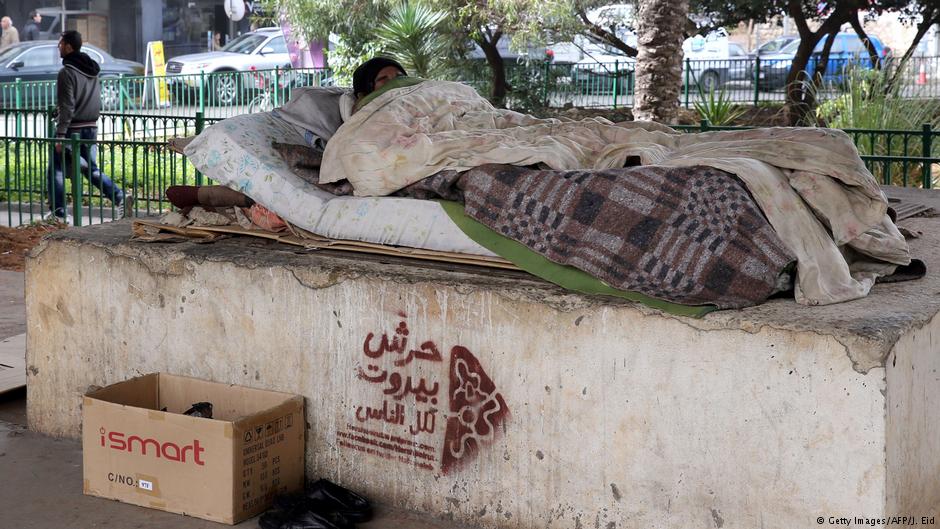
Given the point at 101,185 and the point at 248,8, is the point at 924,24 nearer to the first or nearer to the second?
the point at 101,185

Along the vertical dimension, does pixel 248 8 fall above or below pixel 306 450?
above

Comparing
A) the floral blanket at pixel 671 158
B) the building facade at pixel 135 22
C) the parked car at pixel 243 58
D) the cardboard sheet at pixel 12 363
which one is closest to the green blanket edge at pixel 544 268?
the floral blanket at pixel 671 158

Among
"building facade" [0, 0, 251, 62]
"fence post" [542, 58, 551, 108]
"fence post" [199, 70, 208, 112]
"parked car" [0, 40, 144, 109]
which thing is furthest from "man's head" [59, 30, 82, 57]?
"building facade" [0, 0, 251, 62]

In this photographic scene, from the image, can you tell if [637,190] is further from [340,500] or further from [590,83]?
[590,83]

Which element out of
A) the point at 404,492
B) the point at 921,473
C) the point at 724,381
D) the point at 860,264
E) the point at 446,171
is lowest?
the point at 404,492

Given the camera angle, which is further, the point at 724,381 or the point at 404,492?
the point at 404,492

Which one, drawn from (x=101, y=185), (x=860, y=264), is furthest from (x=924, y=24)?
(x=860, y=264)

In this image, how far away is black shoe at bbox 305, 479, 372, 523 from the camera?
144 inches

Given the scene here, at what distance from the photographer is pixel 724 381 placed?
3170mm

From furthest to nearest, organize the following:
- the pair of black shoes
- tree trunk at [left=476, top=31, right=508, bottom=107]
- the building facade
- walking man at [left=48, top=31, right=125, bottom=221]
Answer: the building facade
tree trunk at [left=476, top=31, right=508, bottom=107]
walking man at [left=48, top=31, right=125, bottom=221]
the pair of black shoes

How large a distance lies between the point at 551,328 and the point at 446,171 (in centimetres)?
70

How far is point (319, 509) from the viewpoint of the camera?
364cm

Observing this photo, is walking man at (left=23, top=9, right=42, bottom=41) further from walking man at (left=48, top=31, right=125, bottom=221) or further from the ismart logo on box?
the ismart logo on box

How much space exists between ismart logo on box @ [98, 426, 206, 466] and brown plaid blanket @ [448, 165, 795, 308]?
120 centimetres
